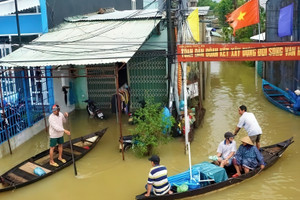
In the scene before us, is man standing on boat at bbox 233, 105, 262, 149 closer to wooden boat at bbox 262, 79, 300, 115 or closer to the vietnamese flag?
the vietnamese flag

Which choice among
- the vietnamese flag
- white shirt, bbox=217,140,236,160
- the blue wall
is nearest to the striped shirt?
white shirt, bbox=217,140,236,160

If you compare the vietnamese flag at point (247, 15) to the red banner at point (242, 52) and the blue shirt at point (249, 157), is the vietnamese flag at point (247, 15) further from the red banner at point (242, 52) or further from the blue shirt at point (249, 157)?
the blue shirt at point (249, 157)

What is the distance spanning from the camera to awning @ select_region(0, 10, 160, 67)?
359 inches

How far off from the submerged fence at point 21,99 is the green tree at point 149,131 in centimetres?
312

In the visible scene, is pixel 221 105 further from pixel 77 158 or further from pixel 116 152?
→ pixel 77 158

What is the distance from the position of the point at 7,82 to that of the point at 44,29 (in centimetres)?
235

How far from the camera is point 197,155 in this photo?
9.45 meters

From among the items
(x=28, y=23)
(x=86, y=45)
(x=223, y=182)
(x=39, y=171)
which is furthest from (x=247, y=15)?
(x=28, y=23)

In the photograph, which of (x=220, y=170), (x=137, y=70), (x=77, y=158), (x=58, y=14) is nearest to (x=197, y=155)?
(x=220, y=170)

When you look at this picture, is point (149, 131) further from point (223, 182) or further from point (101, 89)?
point (101, 89)

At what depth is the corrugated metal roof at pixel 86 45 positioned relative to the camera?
9125 millimetres

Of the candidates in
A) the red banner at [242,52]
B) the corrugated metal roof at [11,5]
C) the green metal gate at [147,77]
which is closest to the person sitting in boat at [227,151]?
the red banner at [242,52]

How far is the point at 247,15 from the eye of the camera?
9.78 m

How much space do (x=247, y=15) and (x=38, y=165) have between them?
23.6 feet
